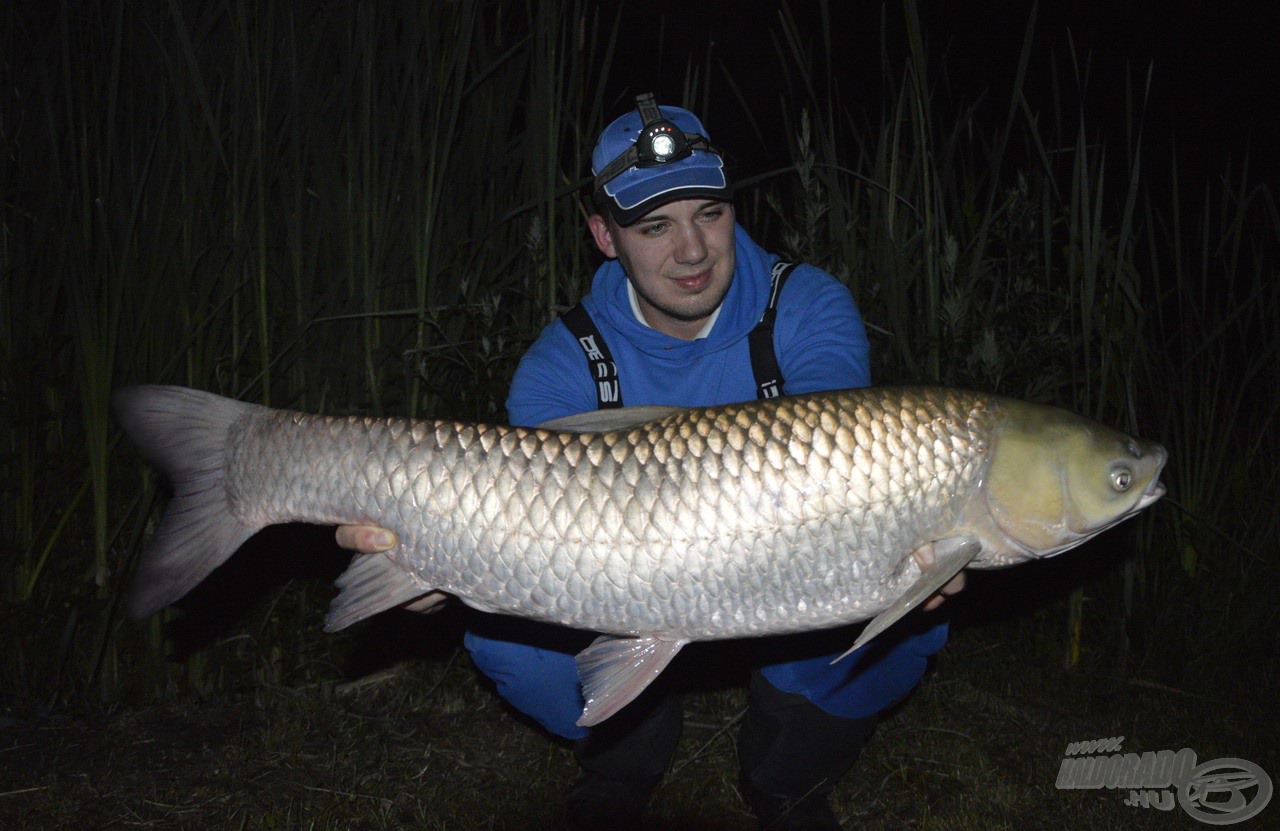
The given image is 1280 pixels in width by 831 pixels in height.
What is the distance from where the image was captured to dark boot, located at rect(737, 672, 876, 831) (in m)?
2.20

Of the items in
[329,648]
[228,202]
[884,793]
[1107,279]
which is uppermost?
[228,202]

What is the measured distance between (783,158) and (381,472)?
252 centimetres

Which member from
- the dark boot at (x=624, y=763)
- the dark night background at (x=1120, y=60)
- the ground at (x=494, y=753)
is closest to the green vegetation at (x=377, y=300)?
the ground at (x=494, y=753)

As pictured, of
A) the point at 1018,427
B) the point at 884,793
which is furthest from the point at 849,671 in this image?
the point at 1018,427

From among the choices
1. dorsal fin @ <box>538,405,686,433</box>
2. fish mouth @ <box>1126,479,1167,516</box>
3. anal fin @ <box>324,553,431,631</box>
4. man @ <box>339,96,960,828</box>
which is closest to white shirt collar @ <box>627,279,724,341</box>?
man @ <box>339,96,960,828</box>

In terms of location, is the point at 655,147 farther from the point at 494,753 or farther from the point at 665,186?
the point at 494,753

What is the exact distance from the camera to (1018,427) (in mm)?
1637

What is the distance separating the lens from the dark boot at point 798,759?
7.22 ft

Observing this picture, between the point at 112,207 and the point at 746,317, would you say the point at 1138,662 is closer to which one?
the point at 746,317

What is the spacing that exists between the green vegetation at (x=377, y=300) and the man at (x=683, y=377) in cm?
20

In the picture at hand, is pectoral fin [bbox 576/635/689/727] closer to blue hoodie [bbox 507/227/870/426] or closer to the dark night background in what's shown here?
blue hoodie [bbox 507/227/870/426]

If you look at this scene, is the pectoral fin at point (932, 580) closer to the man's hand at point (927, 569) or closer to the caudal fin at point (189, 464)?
the man's hand at point (927, 569)

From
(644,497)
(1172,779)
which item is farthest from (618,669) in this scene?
(1172,779)

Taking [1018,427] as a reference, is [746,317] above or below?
above
